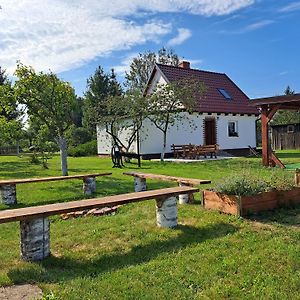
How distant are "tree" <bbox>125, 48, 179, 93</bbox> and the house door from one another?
21.4 m

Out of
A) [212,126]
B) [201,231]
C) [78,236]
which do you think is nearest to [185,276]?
[201,231]

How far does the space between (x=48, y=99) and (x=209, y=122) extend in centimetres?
1314

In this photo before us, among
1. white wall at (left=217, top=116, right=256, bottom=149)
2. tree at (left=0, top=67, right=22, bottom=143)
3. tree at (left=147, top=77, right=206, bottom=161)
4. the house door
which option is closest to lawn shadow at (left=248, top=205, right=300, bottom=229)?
tree at (left=0, top=67, right=22, bottom=143)

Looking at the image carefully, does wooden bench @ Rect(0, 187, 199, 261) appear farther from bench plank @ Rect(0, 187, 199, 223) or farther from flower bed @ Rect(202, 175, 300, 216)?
flower bed @ Rect(202, 175, 300, 216)

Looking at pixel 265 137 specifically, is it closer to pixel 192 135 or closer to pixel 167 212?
pixel 192 135

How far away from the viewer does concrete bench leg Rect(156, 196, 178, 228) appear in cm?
543

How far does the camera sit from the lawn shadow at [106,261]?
3789mm

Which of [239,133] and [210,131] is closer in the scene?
[210,131]

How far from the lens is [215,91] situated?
2442cm

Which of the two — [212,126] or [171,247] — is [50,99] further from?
[212,126]

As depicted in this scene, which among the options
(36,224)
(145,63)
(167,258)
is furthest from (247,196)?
(145,63)

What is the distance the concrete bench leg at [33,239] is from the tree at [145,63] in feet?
130

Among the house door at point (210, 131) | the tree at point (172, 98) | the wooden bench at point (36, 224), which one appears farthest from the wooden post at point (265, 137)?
the wooden bench at point (36, 224)

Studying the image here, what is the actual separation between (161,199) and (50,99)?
7.73 metres
